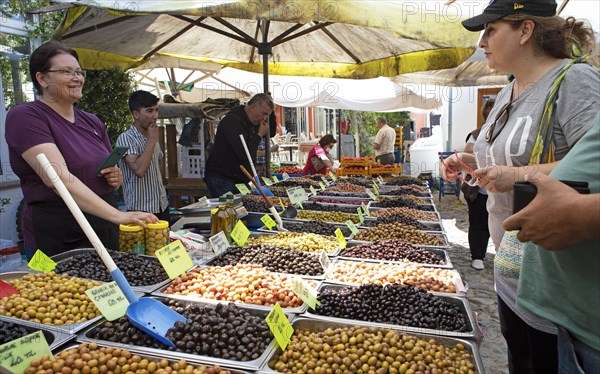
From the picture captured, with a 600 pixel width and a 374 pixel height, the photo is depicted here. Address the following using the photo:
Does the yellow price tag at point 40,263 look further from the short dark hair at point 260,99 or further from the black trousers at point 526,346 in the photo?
the short dark hair at point 260,99

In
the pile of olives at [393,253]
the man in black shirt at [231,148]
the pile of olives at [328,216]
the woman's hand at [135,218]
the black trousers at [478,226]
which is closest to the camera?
the woman's hand at [135,218]

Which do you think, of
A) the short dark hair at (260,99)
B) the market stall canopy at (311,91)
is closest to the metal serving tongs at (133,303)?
the short dark hair at (260,99)

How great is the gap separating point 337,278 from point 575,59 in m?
1.60

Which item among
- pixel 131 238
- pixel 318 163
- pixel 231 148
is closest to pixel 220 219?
pixel 131 238

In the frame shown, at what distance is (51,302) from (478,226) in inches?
198

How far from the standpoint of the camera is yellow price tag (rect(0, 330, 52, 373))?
135 cm

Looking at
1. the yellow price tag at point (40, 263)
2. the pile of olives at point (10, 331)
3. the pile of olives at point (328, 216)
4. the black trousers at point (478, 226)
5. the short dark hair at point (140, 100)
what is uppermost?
the short dark hair at point (140, 100)

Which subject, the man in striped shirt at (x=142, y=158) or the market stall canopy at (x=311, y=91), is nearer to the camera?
the man in striped shirt at (x=142, y=158)

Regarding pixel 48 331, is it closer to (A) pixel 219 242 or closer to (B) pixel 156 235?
(B) pixel 156 235

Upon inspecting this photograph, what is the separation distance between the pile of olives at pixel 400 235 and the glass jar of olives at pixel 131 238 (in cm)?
169

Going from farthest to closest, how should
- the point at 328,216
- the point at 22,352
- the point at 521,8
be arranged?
the point at 328,216
the point at 521,8
the point at 22,352

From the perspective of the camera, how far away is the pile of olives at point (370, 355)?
1.60 metres

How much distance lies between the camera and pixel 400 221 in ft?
12.7

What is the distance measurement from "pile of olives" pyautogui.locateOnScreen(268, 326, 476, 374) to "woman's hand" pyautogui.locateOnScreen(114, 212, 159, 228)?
1.18 metres
